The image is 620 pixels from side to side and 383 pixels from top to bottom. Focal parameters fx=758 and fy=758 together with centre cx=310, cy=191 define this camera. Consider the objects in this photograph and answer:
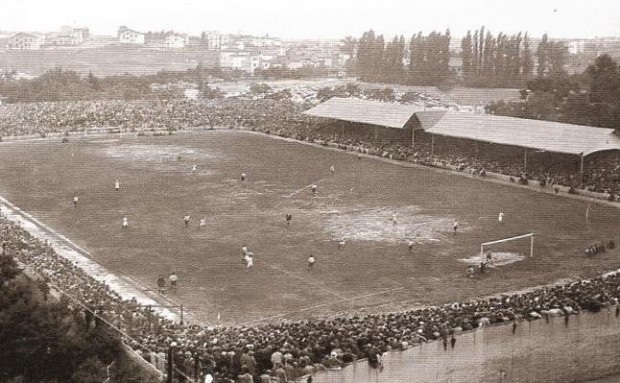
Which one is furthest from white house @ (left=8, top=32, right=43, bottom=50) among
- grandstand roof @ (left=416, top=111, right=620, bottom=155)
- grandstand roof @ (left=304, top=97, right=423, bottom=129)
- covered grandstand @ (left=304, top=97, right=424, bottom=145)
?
grandstand roof @ (left=416, top=111, right=620, bottom=155)

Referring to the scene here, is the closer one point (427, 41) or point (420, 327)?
point (420, 327)

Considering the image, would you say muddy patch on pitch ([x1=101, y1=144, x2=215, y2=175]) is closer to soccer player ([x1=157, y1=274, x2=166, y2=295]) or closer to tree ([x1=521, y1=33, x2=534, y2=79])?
soccer player ([x1=157, y1=274, x2=166, y2=295])

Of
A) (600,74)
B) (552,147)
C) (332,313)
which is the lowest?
(332,313)

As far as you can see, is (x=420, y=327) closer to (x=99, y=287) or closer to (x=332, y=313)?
(x=332, y=313)

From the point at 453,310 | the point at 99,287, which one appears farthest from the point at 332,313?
the point at 99,287

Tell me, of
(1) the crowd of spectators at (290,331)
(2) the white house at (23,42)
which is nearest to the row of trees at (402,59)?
(2) the white house at (23,42)

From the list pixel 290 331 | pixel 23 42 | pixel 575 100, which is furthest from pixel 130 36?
pixel 290 331

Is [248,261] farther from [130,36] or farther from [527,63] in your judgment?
[130,36]
